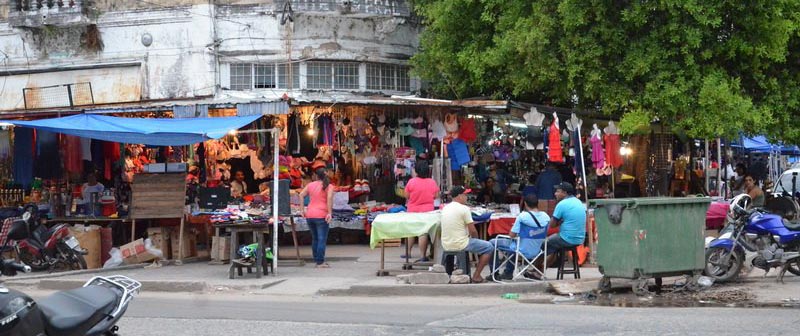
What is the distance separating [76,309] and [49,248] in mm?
10337

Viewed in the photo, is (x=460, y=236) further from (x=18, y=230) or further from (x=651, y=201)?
(x=18, y=230)

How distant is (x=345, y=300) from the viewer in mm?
13352

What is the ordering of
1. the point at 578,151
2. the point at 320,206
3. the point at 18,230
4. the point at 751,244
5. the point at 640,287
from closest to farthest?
1. the point at 640,287
2. the point at 751,244
3. the point at 18,230
4. the point at 320,206
5. the point at 578,151

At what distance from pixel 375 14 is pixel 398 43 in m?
1.22

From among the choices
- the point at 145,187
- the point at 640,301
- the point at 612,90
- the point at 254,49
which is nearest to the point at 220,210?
the point at 145,187

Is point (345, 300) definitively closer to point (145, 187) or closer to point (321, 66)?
point (145, 187)

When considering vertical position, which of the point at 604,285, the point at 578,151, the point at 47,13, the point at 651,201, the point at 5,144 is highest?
the point at 47,13

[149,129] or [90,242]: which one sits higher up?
[149,129]

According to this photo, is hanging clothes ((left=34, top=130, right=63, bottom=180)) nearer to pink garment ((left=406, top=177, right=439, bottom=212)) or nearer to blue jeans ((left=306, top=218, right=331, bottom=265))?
blue jeans ((left=306, top=218, right=331, bottom=265))

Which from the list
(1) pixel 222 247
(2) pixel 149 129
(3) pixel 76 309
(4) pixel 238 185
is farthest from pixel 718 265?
(4) pixel 238 185

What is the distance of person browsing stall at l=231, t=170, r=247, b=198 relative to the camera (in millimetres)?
21109

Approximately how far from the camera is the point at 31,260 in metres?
17.0

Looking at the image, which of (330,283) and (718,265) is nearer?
(718,265)

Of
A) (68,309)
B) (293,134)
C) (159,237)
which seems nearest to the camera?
(68,309)
